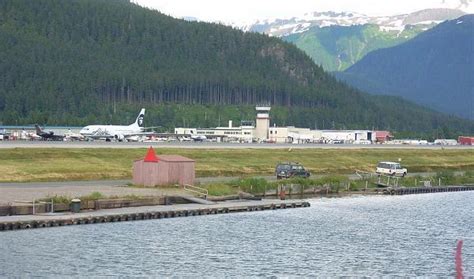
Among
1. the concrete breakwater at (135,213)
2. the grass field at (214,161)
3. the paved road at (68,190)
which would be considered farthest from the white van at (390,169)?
the paved road at (68,190)

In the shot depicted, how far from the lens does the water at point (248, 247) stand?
2270 inches

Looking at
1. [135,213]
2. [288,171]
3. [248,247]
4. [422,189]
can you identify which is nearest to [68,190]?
[135,213]

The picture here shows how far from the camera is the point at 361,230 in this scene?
258ft

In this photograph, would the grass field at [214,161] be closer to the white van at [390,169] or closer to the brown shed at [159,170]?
the white van at [390,169]

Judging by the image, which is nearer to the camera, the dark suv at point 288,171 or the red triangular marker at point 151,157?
the red triangular marker at point 151,157

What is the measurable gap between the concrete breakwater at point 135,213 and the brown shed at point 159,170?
26.3 ft

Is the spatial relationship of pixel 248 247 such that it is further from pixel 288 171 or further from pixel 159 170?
pixel 288 171

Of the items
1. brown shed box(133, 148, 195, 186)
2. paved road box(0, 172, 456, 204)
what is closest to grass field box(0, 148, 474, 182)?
paved road box(0, 172, 456, 204)

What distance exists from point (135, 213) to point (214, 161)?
170ft

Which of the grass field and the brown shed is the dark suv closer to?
the grass field

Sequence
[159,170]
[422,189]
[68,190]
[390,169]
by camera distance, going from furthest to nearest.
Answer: [390,169] < [422,189] < [159,170] < [68,190]

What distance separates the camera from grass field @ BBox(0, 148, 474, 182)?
103 metres

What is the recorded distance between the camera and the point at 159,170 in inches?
3688

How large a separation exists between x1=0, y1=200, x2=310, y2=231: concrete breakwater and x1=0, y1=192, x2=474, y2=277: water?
34.1 inches
